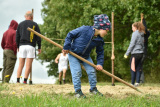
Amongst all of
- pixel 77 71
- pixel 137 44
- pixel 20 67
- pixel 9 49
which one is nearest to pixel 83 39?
pixel 77 71

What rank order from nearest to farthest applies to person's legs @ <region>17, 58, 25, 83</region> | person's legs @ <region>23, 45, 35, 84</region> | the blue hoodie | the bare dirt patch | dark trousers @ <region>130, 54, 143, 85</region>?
1. the blue hoodie
2. the bare dirt patch
3. person's legs @ <region>23, 45, 35, 84</region>
4. person's legs @ <region>17, 58, 25, 83</region>
5. dark trousers @ <region>130, 54, 143, 85</region>

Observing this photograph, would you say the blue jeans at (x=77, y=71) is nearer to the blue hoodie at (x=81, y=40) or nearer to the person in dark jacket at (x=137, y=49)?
the blue hoodie at (x=81, y=40)

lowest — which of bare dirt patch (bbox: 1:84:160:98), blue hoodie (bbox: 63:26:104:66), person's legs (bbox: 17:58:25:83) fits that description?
bare dirt patch (bbox: 1:84:160:98)

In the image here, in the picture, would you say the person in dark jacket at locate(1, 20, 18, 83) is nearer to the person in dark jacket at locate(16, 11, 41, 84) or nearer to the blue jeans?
the person in dark jacket at locate(16, 11, 41, 84)

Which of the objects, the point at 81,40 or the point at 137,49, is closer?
the point at 81,40

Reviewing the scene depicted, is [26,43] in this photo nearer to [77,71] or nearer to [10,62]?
[10,62]

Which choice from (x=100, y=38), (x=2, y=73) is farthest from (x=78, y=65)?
(x=2, y=73)

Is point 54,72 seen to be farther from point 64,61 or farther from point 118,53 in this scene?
point 64,61

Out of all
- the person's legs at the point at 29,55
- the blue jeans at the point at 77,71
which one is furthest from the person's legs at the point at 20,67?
the blue jeans at the point at 77,71

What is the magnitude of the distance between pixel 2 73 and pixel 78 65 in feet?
19.4

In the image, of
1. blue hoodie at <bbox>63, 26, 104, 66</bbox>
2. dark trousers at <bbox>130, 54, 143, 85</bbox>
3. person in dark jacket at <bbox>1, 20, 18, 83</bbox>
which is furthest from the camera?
person in dark jacket at <bbox>1, 20, 18, 83</bbox>

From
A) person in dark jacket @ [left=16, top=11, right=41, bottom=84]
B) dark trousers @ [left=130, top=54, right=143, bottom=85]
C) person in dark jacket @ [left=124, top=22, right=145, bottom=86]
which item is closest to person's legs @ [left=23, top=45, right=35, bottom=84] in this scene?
person in dark jacket @ [left=16, top=11, right=41, bottom=84]

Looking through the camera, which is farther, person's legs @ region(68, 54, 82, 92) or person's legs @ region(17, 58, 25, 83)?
person's legs @ region(17, 58, 25, 83)

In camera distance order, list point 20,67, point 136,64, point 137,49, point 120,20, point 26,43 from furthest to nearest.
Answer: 1. point 120,20
2. point 136,64
3. point 137,49
4. point 20,67
5. point 26,43
